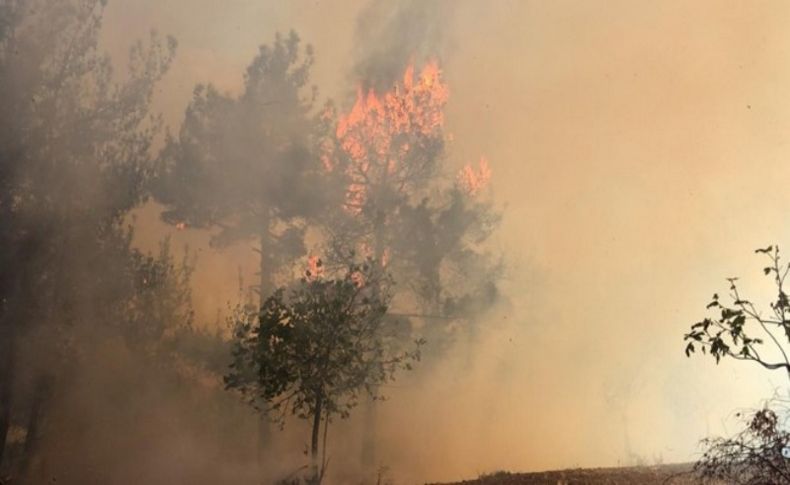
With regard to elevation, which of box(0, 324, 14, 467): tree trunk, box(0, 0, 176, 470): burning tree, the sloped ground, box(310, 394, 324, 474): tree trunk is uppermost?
box(0, 0, 176, 470): burning tree

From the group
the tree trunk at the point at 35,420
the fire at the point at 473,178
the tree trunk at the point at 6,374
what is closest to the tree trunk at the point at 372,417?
the fire at the point at 473,178

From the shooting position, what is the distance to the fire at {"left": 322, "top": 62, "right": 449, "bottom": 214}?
64.3 ft

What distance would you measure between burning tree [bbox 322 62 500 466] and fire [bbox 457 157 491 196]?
36mm

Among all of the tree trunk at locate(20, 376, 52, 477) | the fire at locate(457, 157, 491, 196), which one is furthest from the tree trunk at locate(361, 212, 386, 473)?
the tree trunk at locate(20, 376, 52, 477)

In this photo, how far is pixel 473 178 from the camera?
2123 centimetres

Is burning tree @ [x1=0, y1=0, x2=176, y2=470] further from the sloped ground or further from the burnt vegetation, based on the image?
the sloped ground

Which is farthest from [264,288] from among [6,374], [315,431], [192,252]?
[315,431]

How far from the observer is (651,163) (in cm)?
2303

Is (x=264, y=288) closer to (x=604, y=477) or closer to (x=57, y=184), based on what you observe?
(x=57, y=184)

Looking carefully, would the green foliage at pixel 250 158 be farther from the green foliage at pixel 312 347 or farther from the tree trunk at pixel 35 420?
the green foliage at pixel 312 347

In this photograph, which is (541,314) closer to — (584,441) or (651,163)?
(584,441)

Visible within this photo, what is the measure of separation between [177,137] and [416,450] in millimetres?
10876

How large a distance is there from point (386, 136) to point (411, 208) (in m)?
2.34

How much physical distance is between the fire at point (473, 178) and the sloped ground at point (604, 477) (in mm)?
10113
